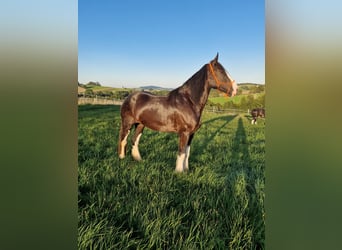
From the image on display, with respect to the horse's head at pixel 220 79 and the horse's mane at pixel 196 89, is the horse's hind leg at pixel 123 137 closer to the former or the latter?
the horse's mane at pixel 196 89

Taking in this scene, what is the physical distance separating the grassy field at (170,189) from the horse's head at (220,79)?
23cm

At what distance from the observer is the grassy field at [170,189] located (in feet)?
3.61

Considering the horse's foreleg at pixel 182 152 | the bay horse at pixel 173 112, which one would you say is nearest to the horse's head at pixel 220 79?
the bay horse at pixel 173 112

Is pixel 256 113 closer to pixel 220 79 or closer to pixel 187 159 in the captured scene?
pixel 220 79

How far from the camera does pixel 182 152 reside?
4.97 ft

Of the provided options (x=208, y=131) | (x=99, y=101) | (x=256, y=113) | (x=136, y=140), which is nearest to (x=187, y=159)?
(x=208, y=131)

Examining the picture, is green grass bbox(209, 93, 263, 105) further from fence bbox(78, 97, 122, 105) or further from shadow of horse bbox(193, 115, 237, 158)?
fence bbox(78, 97, 122, 105)

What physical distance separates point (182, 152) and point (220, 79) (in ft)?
1.62
